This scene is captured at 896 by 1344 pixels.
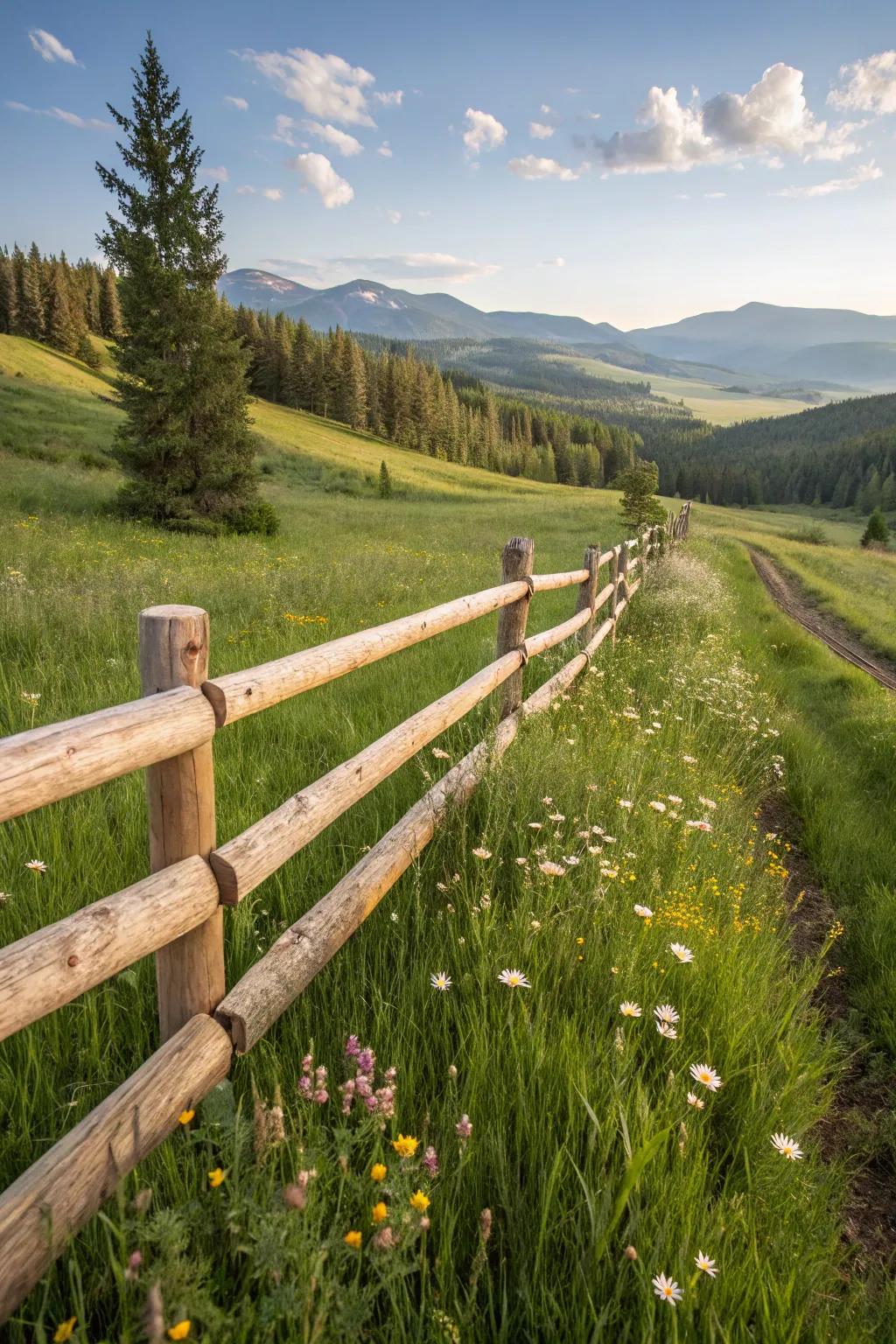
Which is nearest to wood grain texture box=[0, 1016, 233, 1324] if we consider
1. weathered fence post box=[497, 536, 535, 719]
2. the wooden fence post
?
weathered fence post box=[497, 536, 535, 719]

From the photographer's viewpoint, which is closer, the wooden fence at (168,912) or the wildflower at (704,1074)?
the wooden fence at (168,912)

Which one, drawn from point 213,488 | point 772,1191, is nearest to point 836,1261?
point 772,1191

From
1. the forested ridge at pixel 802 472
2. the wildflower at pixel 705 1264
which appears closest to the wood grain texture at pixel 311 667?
the wildflower at pixel 705 1264

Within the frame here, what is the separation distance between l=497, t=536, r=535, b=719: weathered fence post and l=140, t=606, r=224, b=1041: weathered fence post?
10.3 ft

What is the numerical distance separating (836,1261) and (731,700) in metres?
5.06

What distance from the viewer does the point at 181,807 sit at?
1.76m

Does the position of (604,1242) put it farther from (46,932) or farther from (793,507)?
(793,507)

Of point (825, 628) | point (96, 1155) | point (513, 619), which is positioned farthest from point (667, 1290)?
point (825, 628)

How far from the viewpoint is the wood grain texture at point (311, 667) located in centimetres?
183

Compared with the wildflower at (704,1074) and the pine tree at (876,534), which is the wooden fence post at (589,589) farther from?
the pine tree at (876,534)

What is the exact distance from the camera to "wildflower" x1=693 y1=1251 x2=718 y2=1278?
4.76 ft

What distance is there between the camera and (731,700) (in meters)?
6.59

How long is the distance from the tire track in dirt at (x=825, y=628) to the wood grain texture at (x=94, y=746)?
38.2 feet

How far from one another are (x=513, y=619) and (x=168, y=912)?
3.44 m
